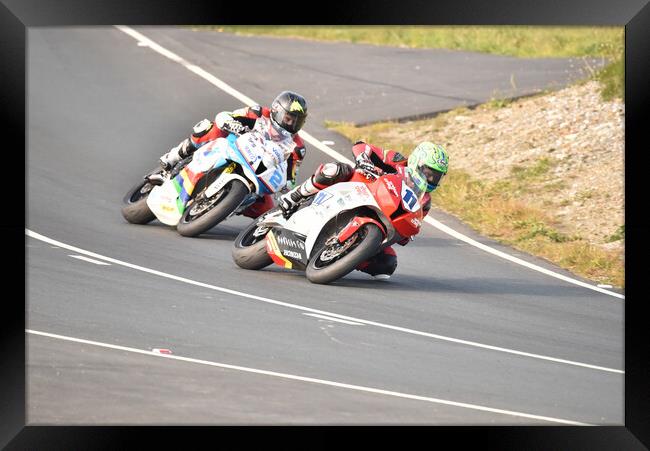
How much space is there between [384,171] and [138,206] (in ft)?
11.7

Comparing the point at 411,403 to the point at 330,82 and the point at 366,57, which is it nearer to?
the point at 330,82

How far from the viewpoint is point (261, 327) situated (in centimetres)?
1227

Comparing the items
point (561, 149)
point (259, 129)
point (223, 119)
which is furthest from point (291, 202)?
point (561, 149)

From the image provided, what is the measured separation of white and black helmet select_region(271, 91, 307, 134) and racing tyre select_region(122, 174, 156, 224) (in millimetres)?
1953

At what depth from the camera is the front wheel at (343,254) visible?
13.4 metres

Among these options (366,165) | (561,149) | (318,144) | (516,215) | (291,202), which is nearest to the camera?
(366,165)

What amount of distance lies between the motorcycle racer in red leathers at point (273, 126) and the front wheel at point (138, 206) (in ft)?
3.10

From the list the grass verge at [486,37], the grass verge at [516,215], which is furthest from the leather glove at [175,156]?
the grass verge at [486,37]

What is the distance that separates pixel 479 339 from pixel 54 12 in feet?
16.2

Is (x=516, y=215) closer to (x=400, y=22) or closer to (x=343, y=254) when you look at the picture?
(x=343, y=254)

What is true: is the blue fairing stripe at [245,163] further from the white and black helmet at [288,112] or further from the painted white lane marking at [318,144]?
the painted white lane marking at [318,144]

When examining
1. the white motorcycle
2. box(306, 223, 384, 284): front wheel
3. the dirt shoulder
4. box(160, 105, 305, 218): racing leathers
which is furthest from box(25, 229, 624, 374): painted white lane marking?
the dirt shoulder

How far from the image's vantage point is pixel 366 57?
97.3 feet

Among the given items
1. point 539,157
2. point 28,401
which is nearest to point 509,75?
point 539,157
